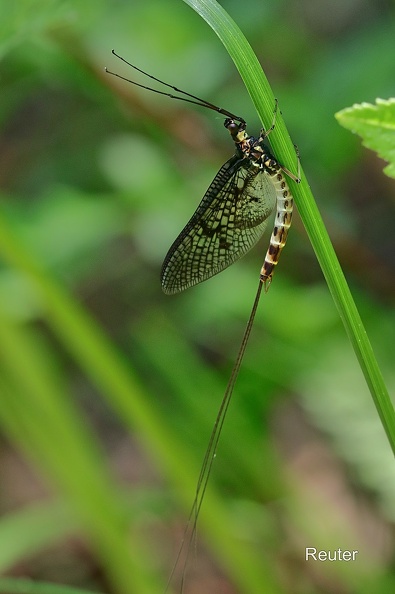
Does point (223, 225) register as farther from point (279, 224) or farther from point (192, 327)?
point (192, 327)

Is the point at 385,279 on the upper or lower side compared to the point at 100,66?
lower

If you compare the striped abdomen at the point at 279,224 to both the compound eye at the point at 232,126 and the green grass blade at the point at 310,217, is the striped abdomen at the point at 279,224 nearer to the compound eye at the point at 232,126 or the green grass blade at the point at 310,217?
the compound eye at the point at 232,126

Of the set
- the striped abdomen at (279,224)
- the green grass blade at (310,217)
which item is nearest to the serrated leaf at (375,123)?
the green grass blade at (310,217)

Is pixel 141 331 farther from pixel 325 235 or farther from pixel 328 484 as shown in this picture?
pixel 325 235

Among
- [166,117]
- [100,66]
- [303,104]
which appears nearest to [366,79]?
[303,104]

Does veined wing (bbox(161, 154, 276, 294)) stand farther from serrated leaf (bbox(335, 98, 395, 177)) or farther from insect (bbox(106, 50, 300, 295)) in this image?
serrated leaf (bbox(335, 98, 395, 177))

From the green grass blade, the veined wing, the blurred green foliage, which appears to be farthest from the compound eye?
the green grass blade
